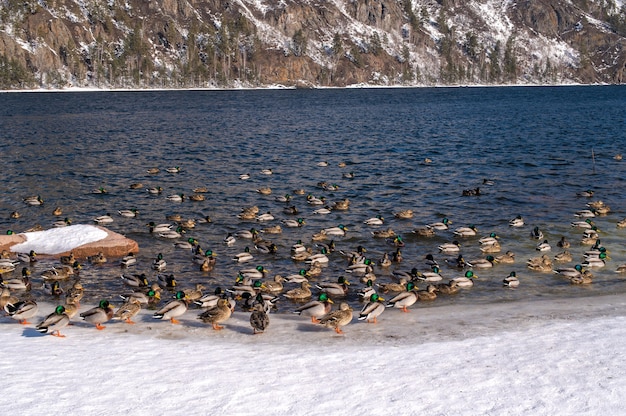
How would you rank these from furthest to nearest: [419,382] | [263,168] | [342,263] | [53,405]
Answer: [263,168] → [342,263] → [419,382] → [53,405]

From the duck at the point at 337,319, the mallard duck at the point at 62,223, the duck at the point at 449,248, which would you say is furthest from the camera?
the mallard duck at the point at 62,223

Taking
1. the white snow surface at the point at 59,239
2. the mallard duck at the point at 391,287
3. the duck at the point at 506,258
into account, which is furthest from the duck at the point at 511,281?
the white snow surface at the point at 59,239

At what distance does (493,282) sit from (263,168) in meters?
32.7

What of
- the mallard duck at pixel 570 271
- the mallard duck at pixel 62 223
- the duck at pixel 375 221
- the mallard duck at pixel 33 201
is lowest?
the mallard duck at pixel 570 271

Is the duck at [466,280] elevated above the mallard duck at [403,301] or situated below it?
below

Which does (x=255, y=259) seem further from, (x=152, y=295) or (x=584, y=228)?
(x=584, y=228)

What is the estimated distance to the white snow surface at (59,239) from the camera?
1083 inches

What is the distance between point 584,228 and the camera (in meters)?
31.9

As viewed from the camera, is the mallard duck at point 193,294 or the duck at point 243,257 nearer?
the mallard duck at point 193,294

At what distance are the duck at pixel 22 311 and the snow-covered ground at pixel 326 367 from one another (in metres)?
0.55

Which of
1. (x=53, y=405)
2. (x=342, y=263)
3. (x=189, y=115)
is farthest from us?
(x=189, y=115)

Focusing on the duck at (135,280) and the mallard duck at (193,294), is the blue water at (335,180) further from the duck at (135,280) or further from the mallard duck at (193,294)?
the mallard duck at (193,294)

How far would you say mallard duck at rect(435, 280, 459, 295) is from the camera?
901 inches

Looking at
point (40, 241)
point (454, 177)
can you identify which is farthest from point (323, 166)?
point (40, 241)
